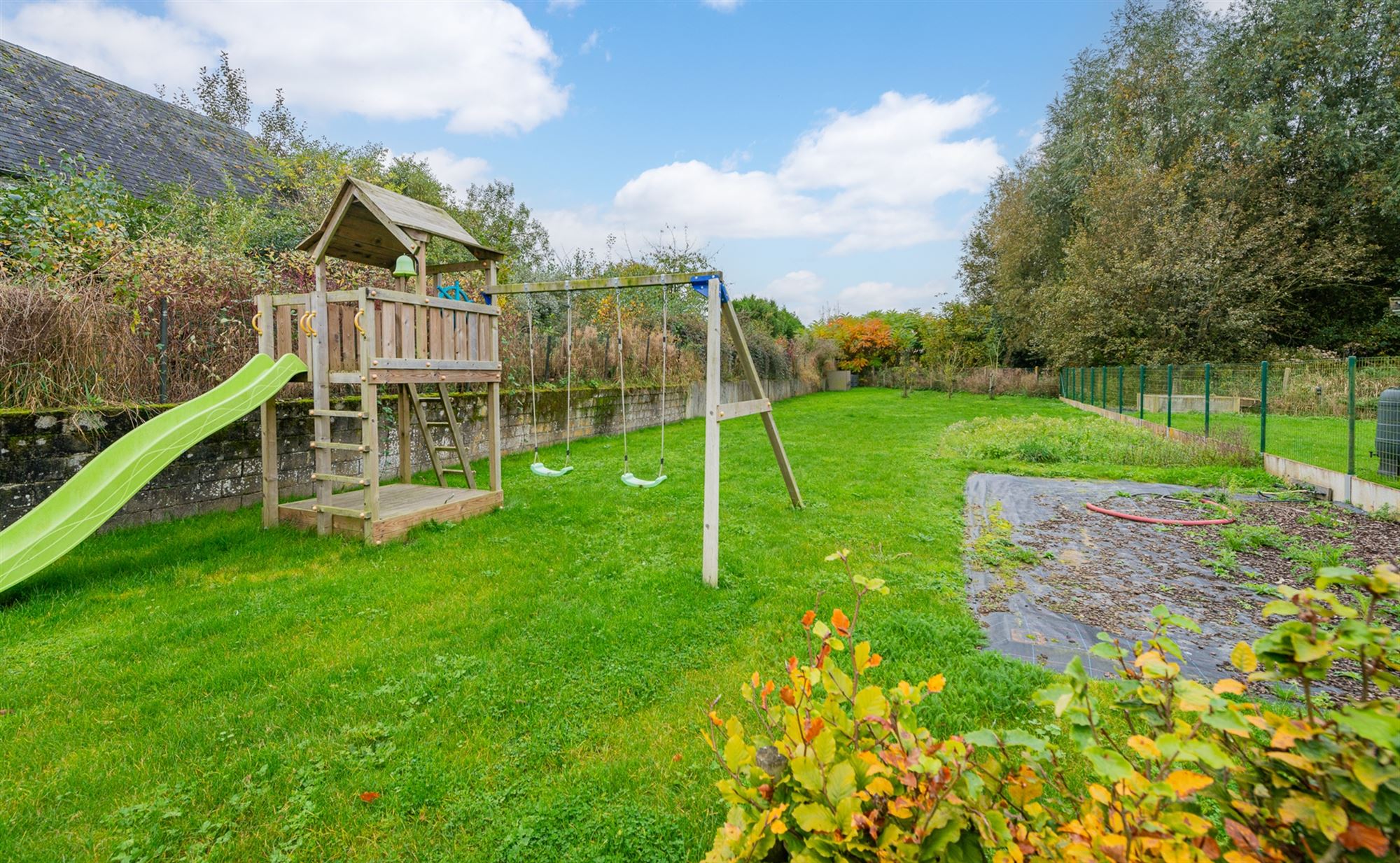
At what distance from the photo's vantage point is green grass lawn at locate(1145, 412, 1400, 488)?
7.12 m

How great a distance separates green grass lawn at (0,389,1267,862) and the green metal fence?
18.9 ft

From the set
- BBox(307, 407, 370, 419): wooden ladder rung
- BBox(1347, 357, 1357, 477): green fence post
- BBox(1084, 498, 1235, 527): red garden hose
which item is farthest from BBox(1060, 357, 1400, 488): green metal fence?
BBox(307, 407, 370, 419): wooden ladder rung

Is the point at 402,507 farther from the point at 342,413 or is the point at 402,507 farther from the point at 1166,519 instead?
the point at 1166,519

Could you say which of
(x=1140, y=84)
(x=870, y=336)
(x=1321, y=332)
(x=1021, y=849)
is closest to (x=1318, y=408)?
(x=1021, y=849)

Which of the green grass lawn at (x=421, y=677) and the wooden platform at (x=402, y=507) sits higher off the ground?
the wooden platform at (x=402, y=507)

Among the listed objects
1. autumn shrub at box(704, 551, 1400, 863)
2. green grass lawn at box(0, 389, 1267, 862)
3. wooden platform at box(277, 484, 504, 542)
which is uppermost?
autumn shrub at box(704, 551, 1400, 863)

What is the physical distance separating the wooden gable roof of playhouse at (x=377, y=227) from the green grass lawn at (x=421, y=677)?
2477 mm

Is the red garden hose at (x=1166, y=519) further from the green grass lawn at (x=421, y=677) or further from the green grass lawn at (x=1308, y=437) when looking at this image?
the green grass lawn at (x=421, y=677)

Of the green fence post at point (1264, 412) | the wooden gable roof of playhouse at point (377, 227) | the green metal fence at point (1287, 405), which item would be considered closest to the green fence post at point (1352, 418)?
the green metal fence at point (1287, 405)

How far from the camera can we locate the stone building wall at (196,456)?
4.49 meters

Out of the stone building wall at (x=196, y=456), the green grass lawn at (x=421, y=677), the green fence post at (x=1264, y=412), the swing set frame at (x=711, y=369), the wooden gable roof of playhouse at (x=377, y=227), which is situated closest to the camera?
the green grass lawn at (x=421, y=677)

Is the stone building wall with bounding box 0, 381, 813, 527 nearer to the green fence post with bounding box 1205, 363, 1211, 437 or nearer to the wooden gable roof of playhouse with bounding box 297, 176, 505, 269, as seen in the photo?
the wooden gable roof of playhouse with bounding box 297, 176, 505, 269

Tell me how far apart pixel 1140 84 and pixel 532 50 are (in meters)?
22.5

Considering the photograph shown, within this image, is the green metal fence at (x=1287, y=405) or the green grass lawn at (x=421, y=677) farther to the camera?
the green metal fence at (x=1287, y=405)
